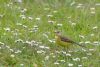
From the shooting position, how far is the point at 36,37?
9.05 metres

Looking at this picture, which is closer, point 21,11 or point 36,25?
point 36,25

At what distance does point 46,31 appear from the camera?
31.3ft

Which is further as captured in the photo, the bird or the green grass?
the bird

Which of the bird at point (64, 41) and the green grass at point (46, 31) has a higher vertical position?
the bird at point (64, 41)

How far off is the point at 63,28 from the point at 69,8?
129cm

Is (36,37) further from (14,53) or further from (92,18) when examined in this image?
(92,18)

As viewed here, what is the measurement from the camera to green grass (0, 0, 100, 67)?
815 cm

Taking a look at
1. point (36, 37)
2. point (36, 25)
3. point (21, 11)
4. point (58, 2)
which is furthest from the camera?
point (58, 2)

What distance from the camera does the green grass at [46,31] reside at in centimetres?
815

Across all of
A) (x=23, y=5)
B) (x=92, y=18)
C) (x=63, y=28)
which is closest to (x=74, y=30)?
(x=63, y=28)

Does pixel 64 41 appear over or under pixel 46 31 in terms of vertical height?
over

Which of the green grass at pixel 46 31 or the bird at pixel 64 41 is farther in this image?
the bird at pixel 64 41

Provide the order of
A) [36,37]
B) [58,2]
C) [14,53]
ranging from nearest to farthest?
1. [14,53]
2. [36,37]
3. [58,2]

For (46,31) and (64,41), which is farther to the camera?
(46,31)
